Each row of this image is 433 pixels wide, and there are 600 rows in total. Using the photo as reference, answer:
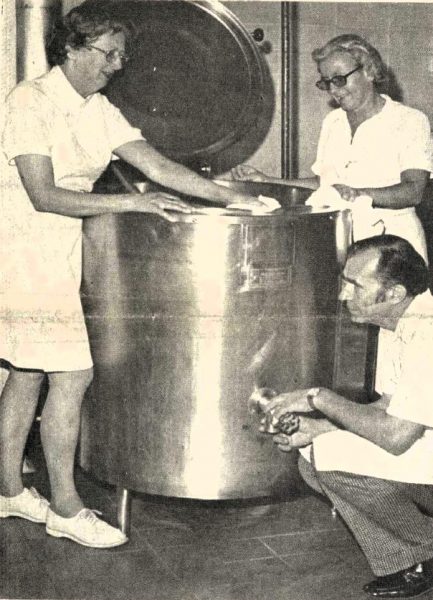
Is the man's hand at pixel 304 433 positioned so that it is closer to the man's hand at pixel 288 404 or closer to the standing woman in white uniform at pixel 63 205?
the man's hand at pixel 288 404

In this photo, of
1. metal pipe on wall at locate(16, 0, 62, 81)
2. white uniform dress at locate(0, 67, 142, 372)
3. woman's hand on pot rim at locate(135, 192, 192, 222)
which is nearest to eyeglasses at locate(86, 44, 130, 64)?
white uniform dress at locate(0, 67, 142, 372)

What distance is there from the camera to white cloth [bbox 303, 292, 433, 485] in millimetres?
1775

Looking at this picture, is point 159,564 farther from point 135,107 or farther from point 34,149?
point 135,107

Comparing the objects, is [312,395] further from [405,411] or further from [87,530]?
[87,530]

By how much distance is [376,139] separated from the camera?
8.08ft

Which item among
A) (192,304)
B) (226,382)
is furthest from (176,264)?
(226,382)

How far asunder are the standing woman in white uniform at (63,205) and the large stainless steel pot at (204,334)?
6 cm

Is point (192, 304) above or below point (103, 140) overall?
below

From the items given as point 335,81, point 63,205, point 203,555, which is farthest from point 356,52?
point 203,555

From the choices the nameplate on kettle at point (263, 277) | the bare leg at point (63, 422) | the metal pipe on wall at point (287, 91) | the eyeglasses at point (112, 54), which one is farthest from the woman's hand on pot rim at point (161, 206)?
the metal pipe on wall at point (287, 91)

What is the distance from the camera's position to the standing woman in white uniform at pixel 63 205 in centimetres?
201

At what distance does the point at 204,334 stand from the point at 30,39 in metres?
0.99

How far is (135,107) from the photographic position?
2764mm

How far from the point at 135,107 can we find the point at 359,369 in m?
1.02
